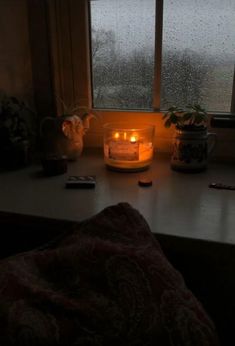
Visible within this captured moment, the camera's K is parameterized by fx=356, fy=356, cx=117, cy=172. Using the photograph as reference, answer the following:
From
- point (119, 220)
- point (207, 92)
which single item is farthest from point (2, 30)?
point (119, 220)

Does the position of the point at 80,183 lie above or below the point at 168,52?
below

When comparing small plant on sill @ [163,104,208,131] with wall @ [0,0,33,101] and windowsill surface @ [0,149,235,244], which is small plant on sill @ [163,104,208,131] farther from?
wall @ [0,0,33,101]

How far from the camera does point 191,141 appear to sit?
1.06m

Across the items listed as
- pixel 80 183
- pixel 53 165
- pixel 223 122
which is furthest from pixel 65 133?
pixel 223 122

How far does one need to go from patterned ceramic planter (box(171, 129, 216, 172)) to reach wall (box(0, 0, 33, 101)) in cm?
58

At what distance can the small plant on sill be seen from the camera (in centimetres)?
→ 106

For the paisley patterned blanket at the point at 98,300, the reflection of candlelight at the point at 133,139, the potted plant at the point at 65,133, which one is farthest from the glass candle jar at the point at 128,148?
the paisley patterned blanket at the point at 98,300

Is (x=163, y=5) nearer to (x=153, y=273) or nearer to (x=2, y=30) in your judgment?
(x=2, y=30)

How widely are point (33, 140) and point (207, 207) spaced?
0.72m

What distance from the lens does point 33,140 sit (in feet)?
4.23

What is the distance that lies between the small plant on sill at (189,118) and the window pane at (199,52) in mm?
135

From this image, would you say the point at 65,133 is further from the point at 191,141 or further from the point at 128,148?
the point at 191,141

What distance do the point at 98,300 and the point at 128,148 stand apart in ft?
2.04

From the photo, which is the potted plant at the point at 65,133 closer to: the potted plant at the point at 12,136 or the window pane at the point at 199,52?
the potted plant at the point at 12,136
